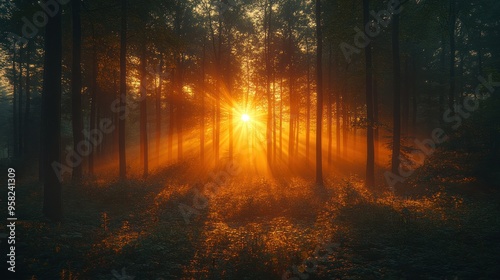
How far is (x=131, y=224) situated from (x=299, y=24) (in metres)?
22.1

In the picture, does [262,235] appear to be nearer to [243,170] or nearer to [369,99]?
[369,99]

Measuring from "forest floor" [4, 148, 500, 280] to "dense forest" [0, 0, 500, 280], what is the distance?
0.22 ft

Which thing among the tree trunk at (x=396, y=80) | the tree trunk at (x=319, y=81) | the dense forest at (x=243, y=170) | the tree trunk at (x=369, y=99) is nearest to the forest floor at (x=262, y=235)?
the dense forest at (x=243, y=170)

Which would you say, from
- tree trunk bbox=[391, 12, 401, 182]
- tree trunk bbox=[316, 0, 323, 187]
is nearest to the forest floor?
tree trunk bbox=[316, 0, 323, 187]

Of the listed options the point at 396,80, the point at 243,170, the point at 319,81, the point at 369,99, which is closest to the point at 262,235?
the point at 369,99

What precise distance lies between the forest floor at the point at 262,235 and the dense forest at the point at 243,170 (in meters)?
0.07

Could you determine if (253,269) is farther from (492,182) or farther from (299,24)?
(299,24)

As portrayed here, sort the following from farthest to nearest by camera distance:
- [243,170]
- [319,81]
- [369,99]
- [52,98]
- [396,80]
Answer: [243,170], [319,81], [369,99], [396,80], [52,98]

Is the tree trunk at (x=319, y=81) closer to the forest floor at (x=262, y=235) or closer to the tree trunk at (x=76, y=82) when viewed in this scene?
the forest floor at (x=262, y=235)

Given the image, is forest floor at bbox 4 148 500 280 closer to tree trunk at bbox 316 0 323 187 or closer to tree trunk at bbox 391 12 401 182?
tree trunk at bbox 316 0 323 187

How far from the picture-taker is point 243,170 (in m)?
29.5

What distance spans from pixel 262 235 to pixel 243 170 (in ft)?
64.8

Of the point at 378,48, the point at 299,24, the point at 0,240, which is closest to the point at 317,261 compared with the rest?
the point at 0,240

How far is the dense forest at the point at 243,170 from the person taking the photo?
7.70 m
